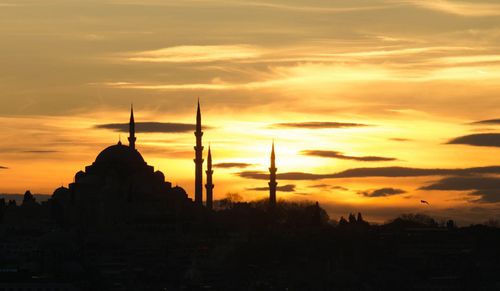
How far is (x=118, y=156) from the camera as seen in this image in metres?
193

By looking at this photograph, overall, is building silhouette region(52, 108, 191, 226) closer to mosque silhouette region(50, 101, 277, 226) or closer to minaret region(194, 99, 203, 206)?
mosque silhouette region(50, 101, 277, 226)

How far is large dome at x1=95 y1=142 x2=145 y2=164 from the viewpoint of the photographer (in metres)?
192

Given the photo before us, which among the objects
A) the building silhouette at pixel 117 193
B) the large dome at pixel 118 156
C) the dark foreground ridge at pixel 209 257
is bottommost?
the dark foreground ridge at pixel 209 257

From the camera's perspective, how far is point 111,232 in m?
188

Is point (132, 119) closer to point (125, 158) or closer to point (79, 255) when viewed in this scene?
point (125, 158)

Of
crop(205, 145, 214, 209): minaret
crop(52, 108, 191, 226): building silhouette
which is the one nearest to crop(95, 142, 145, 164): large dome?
crop(52, 108, 191, 226): building silhouette

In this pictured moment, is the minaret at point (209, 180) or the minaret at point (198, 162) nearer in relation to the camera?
the minaret at point (198, 162)

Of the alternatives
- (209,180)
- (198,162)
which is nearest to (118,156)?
(209,180)

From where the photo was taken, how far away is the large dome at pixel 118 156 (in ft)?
631

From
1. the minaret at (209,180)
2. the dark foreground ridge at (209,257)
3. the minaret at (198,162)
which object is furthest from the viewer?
the minaret at (209,180)

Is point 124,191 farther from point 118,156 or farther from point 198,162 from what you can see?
point 198,162

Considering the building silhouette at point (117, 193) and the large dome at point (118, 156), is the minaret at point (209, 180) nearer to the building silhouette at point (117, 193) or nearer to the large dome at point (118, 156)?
the building silhouette at point (117, 193)

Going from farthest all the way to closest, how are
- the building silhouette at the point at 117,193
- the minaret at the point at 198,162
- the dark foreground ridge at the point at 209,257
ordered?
the building silhouette at the point at 117,193, the minaret at the point at 198,162, the dark foreground ridge at the point at 209,257

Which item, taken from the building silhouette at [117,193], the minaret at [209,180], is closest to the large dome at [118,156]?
the building silhouette at [117,193]
